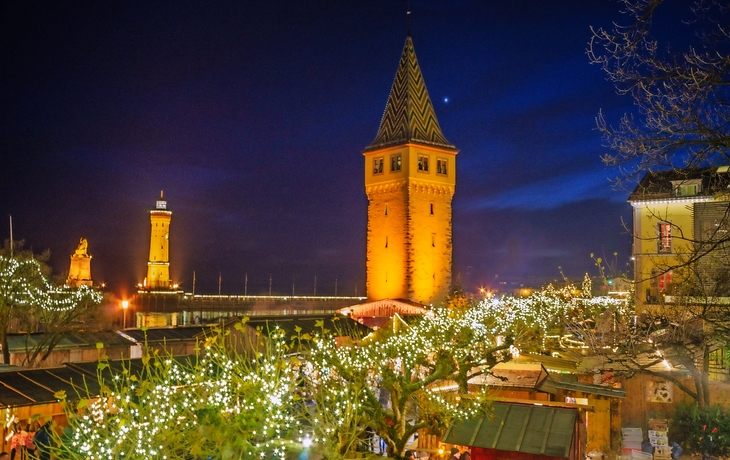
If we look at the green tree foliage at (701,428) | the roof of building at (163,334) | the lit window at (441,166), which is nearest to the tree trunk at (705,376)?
the green tree foliage at (701,428)

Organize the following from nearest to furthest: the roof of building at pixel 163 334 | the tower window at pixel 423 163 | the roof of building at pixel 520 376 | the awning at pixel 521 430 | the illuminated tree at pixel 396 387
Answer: the illuminated tree at pixel 396 387 < the awning at pixel 521 430 < the roof of building at pixel 520 376 < the roof of building at pixel 163 334 < the tower window at pixel 423 163

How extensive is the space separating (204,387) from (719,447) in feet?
40.4

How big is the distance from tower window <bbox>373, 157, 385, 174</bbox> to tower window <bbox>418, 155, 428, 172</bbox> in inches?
125

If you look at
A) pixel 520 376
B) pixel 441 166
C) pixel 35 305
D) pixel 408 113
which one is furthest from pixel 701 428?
pixel 408 113

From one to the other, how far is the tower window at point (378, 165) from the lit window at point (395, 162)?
0.97m

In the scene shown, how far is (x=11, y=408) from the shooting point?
16.5m

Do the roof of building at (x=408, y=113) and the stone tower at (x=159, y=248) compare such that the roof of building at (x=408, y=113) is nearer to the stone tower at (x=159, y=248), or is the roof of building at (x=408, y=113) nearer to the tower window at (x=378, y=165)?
the tower window at (x=378, y=165)

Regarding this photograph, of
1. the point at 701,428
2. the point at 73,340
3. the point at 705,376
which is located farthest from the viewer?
the point at 73,340

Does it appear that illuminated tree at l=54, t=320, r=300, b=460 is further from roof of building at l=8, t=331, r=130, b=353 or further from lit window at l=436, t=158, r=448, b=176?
lit window at l=436, t=158, r=448, b=176

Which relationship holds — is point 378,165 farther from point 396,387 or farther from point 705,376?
point 396,387

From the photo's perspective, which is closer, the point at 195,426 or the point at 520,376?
the point at 195,426

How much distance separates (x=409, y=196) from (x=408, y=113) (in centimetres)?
739

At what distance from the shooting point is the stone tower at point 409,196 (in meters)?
51.6

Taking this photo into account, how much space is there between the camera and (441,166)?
54656 mm
